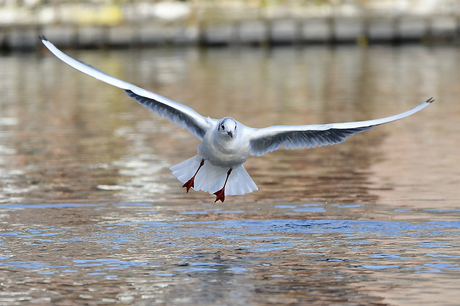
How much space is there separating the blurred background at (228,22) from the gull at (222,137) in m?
28.8

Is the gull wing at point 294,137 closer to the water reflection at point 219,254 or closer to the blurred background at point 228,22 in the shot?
the water reflection at point 219,254

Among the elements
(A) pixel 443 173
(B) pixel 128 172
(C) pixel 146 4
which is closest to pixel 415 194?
(A) pixel 443 173

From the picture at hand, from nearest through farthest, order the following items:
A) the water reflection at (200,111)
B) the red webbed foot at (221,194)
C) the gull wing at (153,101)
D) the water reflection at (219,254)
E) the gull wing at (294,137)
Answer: the water reflection at (219,254) < the gull wing at (153,101) < the red webbed foot at (221,194) < the gull wing at (294,137) < the water reflection at (200,111)

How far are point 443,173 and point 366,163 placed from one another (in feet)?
4.92

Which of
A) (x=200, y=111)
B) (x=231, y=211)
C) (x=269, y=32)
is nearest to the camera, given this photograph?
(x=231, y=211)

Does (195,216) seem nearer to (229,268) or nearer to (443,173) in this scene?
(229,268)

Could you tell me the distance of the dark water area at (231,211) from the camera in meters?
7.63

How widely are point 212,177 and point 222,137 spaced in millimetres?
572

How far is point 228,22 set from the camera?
39.4 m

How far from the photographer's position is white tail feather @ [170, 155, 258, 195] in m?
9.97

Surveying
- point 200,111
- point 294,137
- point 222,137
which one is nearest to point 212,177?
point 222,137

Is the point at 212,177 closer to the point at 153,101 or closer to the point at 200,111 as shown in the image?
the point at 153,101

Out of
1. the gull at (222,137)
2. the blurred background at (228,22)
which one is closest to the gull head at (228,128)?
the gull at (222,137)

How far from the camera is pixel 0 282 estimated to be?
7.75 meters
